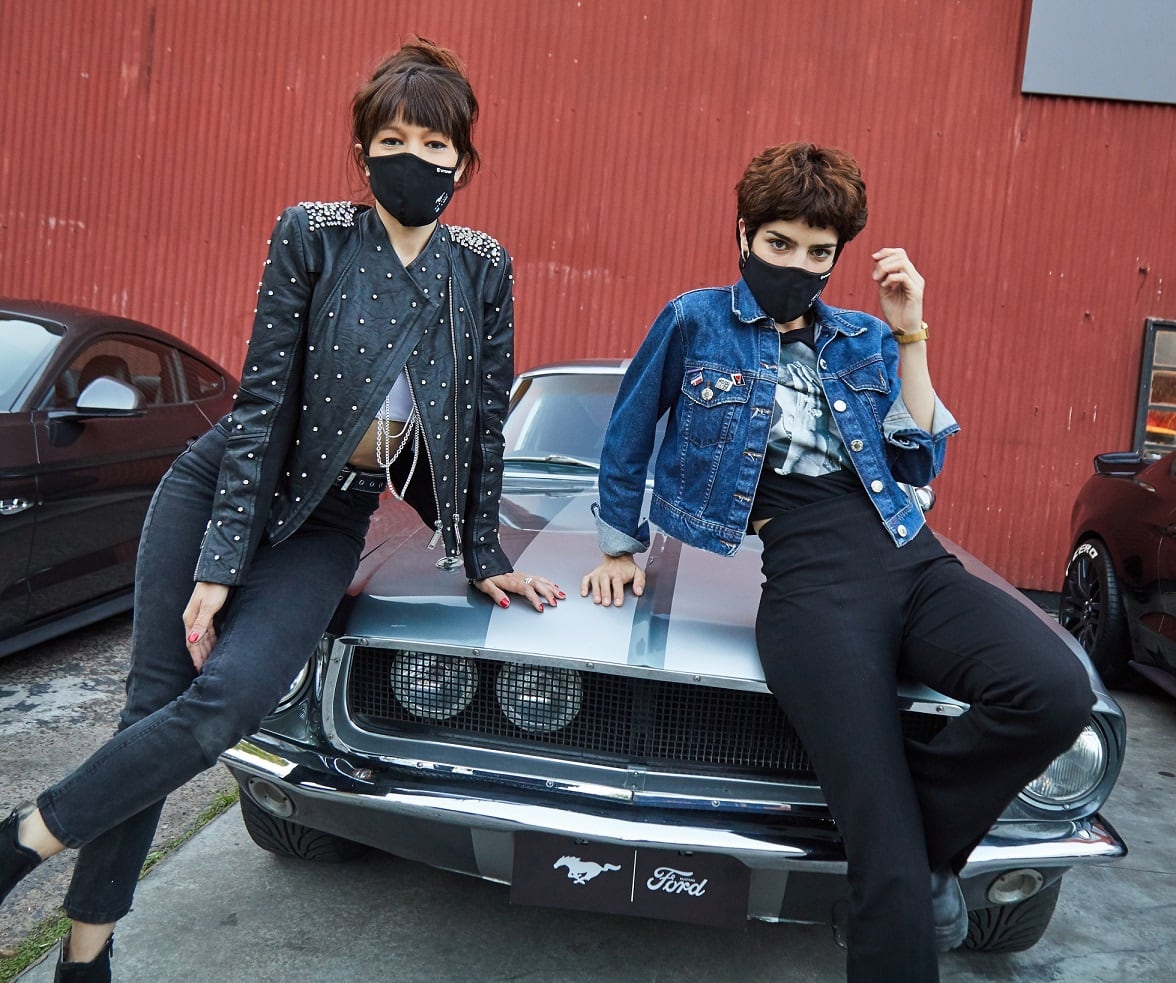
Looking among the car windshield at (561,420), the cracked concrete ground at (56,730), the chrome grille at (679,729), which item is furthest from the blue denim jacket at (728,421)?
the cracked concrete ground at (56,730)

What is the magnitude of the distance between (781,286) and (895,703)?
892 mm

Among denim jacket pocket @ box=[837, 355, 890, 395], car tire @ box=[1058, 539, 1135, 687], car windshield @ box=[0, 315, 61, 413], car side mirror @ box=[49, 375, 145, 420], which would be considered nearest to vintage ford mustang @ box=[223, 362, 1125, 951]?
denim jacket pocket @ box=[837, 355, 890, 395]

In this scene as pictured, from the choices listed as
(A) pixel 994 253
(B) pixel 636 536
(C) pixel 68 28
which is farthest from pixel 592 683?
(C) pixel 68 28

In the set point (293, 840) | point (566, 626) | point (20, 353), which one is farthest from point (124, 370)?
point (566, 626)

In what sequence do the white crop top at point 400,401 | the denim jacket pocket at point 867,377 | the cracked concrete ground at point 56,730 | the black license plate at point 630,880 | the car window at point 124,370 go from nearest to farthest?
the black license plate at point 630,880 → the white crop top at point 400,401 → the denim jacket pocket at point 867,377 → the cracked concrete ground at point 56,730 → the car window at point 124,370

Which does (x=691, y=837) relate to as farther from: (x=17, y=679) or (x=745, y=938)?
(x=17, y=679)

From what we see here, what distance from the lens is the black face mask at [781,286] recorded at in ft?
7.22

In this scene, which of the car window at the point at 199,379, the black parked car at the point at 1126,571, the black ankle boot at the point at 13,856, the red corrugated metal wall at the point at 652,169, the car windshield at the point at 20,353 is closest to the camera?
the black ankle boot at the point at 13,856

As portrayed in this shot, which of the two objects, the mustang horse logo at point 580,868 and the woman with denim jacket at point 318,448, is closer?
the woman with denim jacket at point 318,448

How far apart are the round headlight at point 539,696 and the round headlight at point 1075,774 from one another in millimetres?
968

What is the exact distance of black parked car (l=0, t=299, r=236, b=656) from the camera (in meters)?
3.82

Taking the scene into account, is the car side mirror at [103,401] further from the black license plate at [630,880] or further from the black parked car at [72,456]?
the black license plate at [630,880]

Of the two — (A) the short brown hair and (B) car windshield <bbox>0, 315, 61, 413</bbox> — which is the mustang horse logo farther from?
(B) car windshield <bbox>0, 315, 61, 413</bbox>

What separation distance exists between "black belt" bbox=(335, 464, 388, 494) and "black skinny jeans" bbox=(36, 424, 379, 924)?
1.0 inches
